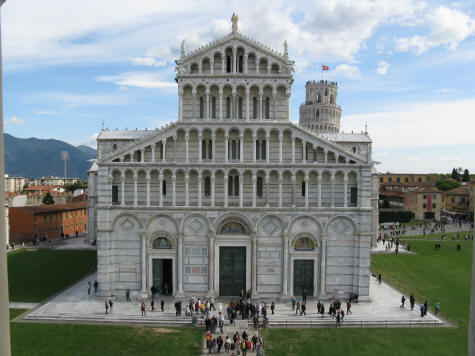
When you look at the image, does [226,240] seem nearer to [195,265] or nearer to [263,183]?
[195,265]

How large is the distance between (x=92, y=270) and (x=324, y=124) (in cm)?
7504

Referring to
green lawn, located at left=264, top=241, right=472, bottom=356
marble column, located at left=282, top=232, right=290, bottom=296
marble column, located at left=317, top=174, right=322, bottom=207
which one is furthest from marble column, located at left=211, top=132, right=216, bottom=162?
green lawn, located at left=264, top=241, right=472, bottom=356

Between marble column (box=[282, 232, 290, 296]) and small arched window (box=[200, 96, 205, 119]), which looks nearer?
marble column (box=[282, 232, 290, 296])

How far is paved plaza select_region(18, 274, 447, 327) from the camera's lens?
29.5 meters

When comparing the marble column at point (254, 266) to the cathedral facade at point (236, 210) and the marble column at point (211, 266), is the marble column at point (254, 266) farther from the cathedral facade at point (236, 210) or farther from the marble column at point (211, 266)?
the marble column at point (211, 266)

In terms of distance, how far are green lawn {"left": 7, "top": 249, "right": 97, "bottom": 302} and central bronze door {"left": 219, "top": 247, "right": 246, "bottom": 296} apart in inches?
602

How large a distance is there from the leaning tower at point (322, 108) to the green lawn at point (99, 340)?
82.0 m

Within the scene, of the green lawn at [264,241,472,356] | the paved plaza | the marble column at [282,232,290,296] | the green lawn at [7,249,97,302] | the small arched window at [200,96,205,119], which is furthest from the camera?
the green lawn at [7,249,97,302]

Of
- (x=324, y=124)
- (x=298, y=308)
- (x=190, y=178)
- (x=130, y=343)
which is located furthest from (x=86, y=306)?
(x=324, y=124)

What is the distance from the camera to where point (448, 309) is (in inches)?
1266

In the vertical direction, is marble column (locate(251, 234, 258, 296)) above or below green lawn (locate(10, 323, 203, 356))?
above

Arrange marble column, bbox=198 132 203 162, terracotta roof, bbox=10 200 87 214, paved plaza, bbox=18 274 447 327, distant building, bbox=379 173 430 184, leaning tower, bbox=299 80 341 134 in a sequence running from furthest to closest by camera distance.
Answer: distant building, bbox=379 173 430 184 → leaning tower, bbox=299 80 341 134 → terracotta roof, bbox=10 200 87 214 → marble column, bbox=198 132 203 162 → paved plaza, bbox=18 274 447 327

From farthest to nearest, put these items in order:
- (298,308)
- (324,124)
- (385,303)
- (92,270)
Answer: (324,124) < (92,270) < (385,303) < (298,308)

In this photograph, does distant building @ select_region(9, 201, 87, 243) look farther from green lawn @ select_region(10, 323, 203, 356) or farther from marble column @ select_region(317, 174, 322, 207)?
marble column @ select_region(317, 174, 322, 207)
